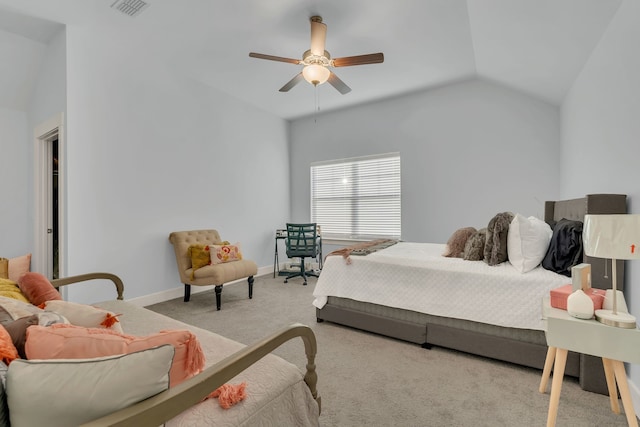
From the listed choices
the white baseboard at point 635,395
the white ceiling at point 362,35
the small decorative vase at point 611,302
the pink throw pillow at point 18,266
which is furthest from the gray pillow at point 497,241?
the pink throw pillow at point 18,266

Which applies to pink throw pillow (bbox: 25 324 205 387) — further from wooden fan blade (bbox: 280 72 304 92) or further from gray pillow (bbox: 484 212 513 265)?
wooden fan blade (bbox: 280 72 304 92)

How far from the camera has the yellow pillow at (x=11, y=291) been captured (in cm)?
152

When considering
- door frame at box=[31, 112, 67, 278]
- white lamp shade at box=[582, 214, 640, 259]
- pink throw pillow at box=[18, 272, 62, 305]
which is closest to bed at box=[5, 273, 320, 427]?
pink throw pillow at box=[18, 272, 62, 305]

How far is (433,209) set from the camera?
4.49 meters

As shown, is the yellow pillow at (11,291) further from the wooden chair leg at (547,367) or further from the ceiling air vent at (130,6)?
the wooden chair leg at (547,367)

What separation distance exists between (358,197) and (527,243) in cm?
326

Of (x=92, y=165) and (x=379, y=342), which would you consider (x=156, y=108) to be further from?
(x=379, y=342)

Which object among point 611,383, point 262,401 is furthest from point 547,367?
point 262,401

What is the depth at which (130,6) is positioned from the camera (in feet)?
9.02

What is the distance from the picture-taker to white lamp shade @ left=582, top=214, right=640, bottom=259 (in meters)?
1.25

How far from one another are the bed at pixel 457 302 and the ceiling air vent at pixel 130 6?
2915 millimetres

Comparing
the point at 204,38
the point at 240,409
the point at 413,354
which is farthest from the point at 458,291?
the point at 204,38

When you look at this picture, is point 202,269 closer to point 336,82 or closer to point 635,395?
point 336,82

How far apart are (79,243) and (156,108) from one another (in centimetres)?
182
